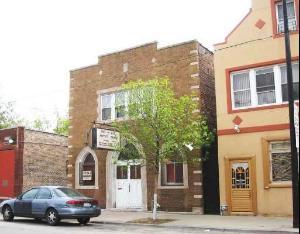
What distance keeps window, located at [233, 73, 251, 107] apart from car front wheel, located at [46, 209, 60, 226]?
8.43m

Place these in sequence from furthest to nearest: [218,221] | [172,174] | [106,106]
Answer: [106,106], [172,174], [218,221]

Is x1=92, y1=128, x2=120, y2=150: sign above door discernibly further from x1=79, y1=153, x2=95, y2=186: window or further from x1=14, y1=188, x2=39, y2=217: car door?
x1=79, y1=153, x2=95, y2=186: window

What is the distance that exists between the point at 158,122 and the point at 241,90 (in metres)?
4.20

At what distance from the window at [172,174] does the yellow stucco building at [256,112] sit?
7.79 ft

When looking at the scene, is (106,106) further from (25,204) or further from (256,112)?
(256,112)

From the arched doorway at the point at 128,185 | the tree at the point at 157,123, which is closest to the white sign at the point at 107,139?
the arched doorway at the point at 128,185

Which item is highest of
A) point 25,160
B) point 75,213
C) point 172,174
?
point 25,160

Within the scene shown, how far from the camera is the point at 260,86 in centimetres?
1908

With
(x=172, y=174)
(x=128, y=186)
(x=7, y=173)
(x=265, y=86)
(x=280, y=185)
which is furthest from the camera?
(x=7, y=173)

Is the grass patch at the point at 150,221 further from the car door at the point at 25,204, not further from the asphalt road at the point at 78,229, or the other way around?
the car door at the point at 25,204

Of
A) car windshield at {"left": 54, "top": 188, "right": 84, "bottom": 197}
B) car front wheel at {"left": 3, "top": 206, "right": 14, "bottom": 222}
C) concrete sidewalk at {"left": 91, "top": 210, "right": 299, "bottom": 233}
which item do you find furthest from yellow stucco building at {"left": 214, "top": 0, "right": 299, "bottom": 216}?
car front wheel at {"left": 3, "top": 206, "right": 14, "bottom": 222}

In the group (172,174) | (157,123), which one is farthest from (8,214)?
(172,174)

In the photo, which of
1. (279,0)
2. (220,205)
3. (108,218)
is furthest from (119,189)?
(279,0)

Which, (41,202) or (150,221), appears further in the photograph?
(150,221)
